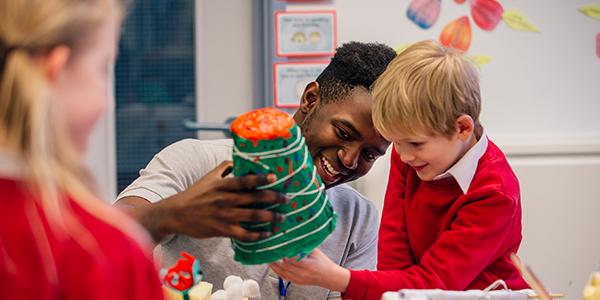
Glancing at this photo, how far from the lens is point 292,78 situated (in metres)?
2.72

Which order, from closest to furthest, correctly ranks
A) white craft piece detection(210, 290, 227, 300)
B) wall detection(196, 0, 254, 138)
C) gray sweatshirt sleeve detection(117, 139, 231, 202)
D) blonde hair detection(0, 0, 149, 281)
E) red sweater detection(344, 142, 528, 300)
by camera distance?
blonde hair detection(0, 0, 149, 281) → white craft piece detection(210, 290, 227, 300) → red sweater detection(344, 142, 528, 300) → gray sweatshirt sleeve detection(117, 139, 231, 202) → wall detection(196, 0, 254, 138)

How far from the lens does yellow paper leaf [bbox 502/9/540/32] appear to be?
2.71 metres

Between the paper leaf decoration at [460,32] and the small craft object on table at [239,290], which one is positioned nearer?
the small craft object on table at [239,290]

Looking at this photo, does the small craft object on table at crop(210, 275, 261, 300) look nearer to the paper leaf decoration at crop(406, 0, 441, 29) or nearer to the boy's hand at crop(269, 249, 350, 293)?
the boy's hand at crop(269, 249, 350, 293)

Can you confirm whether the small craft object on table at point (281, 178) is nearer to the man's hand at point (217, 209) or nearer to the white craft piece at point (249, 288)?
the man's hand at point (217, 209)

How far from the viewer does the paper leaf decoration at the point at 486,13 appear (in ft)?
8.89

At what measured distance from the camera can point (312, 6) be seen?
8.86 feet

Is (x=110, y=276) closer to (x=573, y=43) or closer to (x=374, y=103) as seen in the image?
(x=374, y=103)

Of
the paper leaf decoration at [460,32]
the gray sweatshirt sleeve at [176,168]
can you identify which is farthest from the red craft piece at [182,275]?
the paper leaf decoration at [460,32]

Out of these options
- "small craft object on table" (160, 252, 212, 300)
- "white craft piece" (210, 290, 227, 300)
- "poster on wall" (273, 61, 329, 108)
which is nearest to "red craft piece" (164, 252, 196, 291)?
"small craft object on table" (160, 252, 212, 300)

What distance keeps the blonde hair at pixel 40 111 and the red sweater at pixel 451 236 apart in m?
0.70

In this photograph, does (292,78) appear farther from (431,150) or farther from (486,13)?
(431,150)

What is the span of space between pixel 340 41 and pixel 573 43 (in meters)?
0.78

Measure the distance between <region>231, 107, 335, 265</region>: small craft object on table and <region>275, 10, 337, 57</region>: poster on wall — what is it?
68.3 inches
